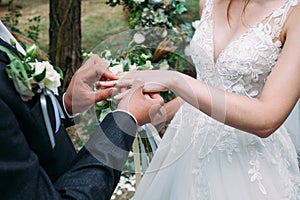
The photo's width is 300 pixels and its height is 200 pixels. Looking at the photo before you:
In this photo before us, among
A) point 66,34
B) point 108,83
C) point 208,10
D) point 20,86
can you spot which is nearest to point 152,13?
point 66,34

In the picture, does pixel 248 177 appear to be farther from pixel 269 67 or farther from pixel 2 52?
pixel 2 52

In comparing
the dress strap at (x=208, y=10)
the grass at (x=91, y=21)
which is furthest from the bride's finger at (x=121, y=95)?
the grass at (x=91, y=21)

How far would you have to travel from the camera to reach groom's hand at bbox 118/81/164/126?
4.47 ft

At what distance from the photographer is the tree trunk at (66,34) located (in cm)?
415

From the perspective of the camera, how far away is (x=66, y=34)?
4230mm

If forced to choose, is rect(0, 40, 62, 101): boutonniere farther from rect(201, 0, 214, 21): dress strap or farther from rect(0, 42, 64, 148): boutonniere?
rect(201, 0, 214, 21): dress strap

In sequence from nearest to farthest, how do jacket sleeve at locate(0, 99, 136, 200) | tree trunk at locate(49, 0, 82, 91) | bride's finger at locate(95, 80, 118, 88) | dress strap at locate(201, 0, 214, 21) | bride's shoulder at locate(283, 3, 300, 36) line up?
jacket sleeve at locate(0, 99, 136, 200) → bride's finger at locate(95, 80, 118, 88) → bride's shoulder at locate(283, 3, 300, 36) → dress strap at locate(201, 0, 214, 21) → tree trunk at locate(49, 0, 82, 91)

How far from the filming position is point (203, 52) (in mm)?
1821

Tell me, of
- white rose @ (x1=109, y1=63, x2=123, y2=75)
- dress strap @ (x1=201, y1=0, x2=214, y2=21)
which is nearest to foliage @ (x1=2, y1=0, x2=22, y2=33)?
dress strap @ (x1=201, y1=0, x2=214, y2=21)

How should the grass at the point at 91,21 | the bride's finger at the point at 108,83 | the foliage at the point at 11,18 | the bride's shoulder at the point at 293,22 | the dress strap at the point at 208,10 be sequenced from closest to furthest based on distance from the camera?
1. the bride's finger at the point at 108,83
2. the bride's shoulder at the point at 293,22
3. the dress strap at the point at 208,10
4. the foliage at the point at 11,18
5. the grass at the point at 91,21

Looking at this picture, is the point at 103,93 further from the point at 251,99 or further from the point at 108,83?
the point at 251,99

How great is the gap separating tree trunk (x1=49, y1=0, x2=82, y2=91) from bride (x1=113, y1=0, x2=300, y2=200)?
239cm

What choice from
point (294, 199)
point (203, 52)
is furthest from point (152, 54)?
point (294, 199)

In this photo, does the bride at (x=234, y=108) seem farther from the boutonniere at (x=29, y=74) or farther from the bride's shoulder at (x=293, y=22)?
the boutonniere at (x=29, y=74)
